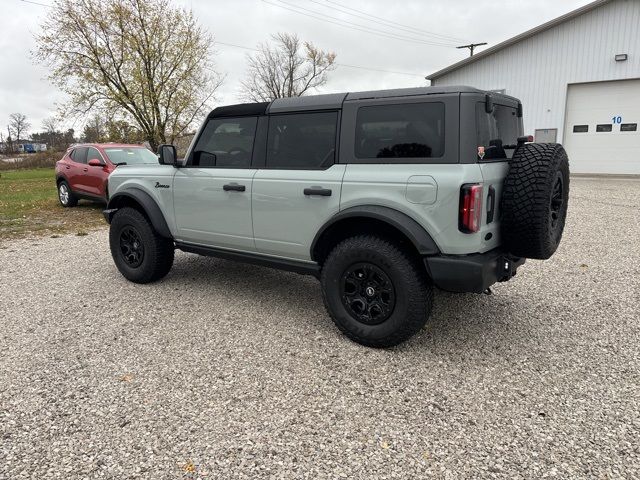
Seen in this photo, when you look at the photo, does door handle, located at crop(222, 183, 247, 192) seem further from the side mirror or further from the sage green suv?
the side mirror

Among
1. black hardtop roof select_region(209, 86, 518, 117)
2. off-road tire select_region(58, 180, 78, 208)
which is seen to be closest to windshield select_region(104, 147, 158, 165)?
off-road tire select_region(58, 180, 78, 208)

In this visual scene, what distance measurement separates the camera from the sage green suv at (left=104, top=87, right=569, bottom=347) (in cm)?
288

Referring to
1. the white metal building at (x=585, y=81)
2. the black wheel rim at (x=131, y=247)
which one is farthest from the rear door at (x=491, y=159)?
the white metal building at (x=585, y=81)

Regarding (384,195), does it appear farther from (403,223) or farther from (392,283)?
(392,283)

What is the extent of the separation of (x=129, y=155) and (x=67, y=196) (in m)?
2.26

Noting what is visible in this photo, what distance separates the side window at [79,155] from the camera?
35.2 ft

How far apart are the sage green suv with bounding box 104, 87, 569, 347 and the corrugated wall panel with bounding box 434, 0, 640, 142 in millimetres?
15423

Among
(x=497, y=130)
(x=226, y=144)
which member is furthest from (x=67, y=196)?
(x=497, y=130)

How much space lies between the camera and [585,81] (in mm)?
16031

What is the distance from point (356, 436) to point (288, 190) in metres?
1.96

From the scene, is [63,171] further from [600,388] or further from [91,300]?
[600,388]

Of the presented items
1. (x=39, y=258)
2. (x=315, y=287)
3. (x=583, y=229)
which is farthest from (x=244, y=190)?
(x=583, y=229)

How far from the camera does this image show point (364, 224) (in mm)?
3281

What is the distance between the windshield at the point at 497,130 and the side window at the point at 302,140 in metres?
1.07
